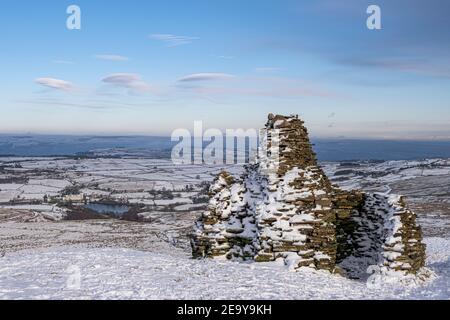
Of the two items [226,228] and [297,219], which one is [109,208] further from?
[297,219]

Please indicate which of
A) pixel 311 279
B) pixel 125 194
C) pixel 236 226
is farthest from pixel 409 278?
pixel 125 194

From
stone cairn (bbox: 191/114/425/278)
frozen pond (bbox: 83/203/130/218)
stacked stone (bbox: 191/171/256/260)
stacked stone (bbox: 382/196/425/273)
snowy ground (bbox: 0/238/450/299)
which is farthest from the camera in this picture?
frozen pond (bbox: 83/203/130/218)

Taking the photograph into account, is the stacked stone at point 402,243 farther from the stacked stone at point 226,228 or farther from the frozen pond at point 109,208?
the frozen pond at point 109,208

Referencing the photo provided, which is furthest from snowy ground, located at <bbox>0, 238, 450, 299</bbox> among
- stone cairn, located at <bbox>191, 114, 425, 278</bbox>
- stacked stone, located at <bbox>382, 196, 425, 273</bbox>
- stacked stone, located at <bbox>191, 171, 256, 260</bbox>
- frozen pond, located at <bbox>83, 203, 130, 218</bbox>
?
frozen pond, located at <bbox>83, 203, 130, 218</bbox>

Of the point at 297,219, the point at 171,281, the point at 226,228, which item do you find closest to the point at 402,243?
the point at 297,219

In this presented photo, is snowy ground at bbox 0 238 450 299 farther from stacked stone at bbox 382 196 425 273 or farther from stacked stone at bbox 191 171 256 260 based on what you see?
stacked stone at bbox 191 171 256 260

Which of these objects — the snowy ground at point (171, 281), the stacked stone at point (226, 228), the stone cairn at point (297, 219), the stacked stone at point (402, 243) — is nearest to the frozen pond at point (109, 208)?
the stacked stone at point (226, 228)

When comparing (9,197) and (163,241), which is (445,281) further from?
(9,197)

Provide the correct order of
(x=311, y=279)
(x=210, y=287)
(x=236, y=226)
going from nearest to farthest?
(x=210, y=287), (x=311, y=279), (x=236, y=226)

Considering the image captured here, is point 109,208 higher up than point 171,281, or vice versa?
point 171,281
